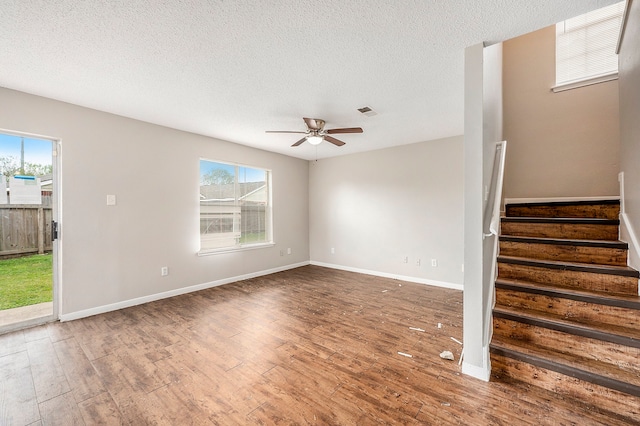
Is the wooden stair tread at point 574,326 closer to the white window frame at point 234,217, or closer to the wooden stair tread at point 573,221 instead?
the wooden stair tread at point 573,221

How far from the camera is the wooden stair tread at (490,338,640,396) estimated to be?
1.59m

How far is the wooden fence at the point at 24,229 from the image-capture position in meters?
2.87

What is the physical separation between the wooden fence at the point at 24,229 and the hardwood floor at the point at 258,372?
36.5 inches

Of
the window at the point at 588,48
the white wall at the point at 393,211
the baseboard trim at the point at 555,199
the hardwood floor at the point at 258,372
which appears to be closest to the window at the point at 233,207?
the white wall at the point at 393,211

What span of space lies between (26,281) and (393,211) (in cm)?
542

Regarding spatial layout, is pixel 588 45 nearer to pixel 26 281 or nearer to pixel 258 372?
pixel 258 372

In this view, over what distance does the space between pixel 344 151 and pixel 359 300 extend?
310 centimetres

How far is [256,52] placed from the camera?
214cm

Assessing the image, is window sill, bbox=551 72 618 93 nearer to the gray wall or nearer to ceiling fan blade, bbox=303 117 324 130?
the gray wall

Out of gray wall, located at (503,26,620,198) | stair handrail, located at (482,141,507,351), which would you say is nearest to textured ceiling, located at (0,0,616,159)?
stair handrail, located at (482,141,507,351)

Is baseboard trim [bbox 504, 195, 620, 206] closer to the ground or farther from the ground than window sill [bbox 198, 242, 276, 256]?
farther from the ground

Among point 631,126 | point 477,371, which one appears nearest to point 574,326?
point 477,371

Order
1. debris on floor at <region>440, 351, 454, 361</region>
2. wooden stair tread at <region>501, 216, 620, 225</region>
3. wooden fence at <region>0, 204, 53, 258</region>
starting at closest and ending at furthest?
debris on floor at <region>440, 351, 454, 361</region> → wooden stair tread at <region>501, 216, 620, 225</region> → wooden fence at <region>0, 204, 53, 258</region>

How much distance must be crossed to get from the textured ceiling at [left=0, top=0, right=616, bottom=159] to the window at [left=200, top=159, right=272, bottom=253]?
1.45m
